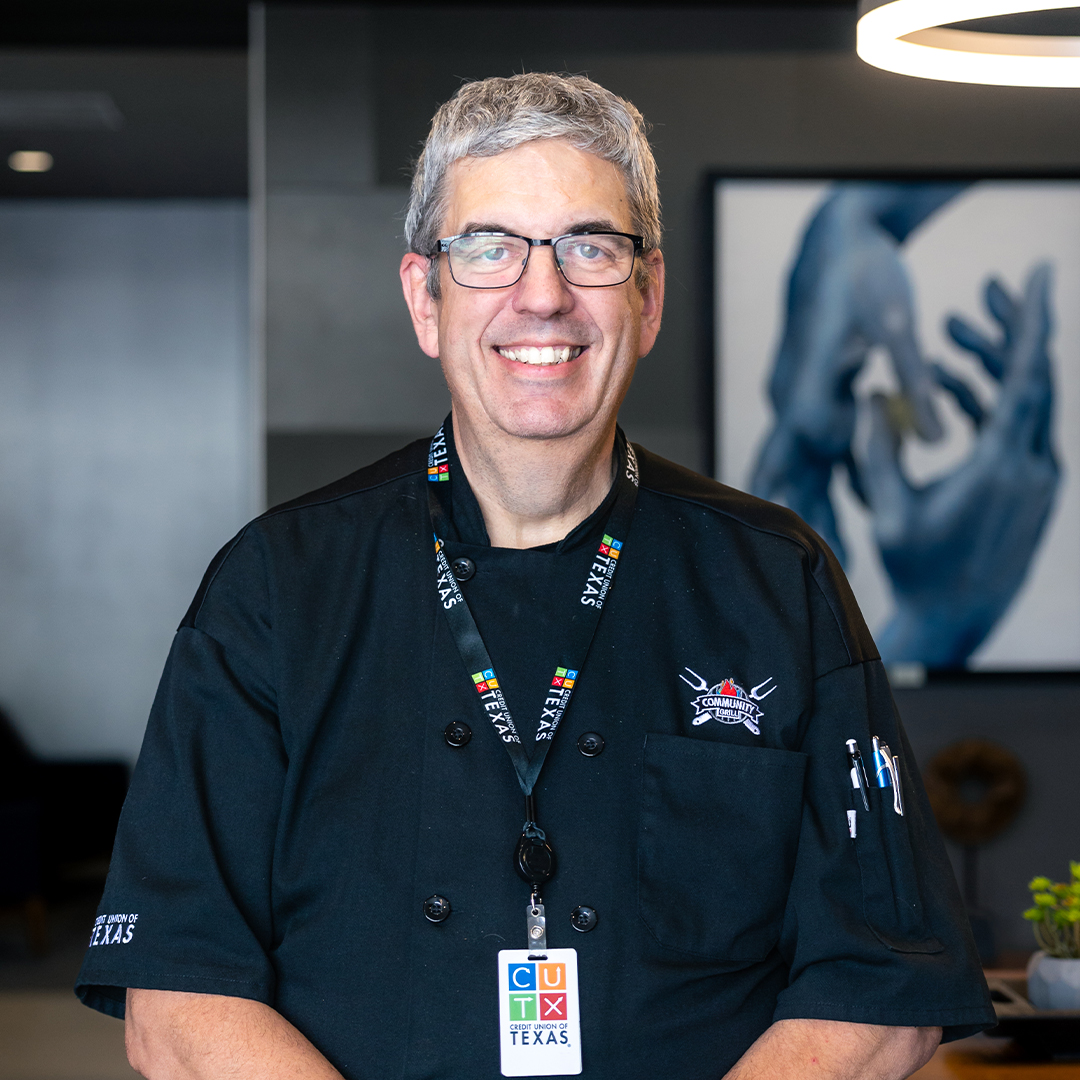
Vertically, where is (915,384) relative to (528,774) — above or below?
above

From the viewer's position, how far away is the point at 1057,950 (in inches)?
79.5

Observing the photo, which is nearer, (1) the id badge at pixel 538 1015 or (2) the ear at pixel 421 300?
(1) the id badge at pixel 538 1015

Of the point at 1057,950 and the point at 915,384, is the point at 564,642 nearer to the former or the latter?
the point at 1057,950

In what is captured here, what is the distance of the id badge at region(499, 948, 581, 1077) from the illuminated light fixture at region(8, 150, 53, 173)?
5456mm

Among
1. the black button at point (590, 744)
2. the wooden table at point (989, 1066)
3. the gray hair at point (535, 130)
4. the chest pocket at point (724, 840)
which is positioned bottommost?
the wooden table at point (989, 1066)

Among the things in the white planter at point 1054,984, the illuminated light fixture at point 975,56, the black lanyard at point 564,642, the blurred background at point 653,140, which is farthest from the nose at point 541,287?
the blurred background at point 653,140

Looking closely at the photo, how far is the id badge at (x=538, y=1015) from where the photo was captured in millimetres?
1312

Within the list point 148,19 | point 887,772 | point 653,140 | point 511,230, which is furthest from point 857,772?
point 148,19

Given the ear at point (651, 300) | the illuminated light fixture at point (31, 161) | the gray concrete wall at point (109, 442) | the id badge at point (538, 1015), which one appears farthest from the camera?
the gray concrete wall at point (109, 442)

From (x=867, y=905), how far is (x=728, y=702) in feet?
0.83

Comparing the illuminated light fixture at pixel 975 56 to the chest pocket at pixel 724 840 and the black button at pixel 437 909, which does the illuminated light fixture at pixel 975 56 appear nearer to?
the chest pocket at pixel 724 840

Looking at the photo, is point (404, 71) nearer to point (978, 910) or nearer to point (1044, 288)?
point (1044, 288)

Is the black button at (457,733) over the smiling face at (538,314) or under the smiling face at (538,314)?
under

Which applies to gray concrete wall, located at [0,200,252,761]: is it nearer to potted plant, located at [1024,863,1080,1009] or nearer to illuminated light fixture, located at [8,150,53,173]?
illuminated light fixture, located at [8,150,53,173]
